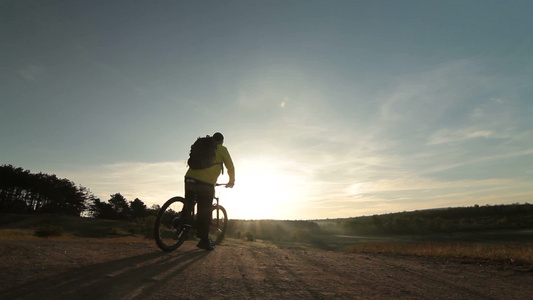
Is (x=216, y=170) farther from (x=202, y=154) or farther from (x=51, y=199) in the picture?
(x=51, y=199)

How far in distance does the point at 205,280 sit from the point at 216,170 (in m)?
3.70

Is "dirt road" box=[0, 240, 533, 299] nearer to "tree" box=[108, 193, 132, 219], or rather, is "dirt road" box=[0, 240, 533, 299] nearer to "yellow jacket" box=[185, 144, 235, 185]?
"yellow jacket" box=[185, 144, 235, 185]

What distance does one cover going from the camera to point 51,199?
90688 mm

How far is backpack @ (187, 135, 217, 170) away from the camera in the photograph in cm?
684

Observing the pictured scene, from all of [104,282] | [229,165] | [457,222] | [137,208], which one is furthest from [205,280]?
[137,208]

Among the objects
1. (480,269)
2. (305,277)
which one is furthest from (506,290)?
(305,277)

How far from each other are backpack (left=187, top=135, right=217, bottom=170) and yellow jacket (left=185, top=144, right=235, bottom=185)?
17 cm

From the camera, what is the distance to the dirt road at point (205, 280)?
3205mm

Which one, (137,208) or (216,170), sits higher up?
(137,208)

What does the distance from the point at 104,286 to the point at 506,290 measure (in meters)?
5.91

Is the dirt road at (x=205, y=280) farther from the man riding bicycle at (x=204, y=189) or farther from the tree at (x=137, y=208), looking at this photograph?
the tree at (x=137, y=208)

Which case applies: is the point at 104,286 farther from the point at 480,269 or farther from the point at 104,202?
the point at 104,202

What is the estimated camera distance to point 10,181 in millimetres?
79125

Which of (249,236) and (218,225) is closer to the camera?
(218,225)
